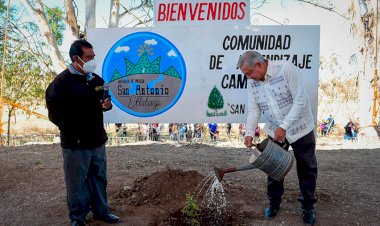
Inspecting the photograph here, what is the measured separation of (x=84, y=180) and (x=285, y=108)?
203cm

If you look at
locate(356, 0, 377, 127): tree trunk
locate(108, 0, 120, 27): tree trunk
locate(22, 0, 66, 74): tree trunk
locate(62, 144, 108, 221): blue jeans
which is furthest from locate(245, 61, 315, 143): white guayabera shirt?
locate(108, 0, 120, 27): tree trunk

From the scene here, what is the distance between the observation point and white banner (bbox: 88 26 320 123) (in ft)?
16.3

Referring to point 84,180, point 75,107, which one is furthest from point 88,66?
point 84,180

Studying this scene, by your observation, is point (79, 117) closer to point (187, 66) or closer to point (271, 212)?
point (187, 66)

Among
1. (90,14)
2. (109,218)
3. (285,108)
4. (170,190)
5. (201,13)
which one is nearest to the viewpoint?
(285,108)

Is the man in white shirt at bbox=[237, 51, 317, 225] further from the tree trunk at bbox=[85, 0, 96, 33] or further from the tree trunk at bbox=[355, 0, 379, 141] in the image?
the tree trunk at bbox=[355, 0, 379, 141]

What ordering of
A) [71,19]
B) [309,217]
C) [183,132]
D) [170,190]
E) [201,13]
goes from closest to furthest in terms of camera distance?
[309,217]
[170,190]
[201,13]
[71,19]
[183,132]

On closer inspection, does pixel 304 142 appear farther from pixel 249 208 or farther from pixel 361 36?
pixel 361 36

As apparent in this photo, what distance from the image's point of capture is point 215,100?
5129 millimetres

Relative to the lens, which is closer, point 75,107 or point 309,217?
point 75,107

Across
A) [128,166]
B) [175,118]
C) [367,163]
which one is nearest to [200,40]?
[175,118]

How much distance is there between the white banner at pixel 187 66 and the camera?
4.95m

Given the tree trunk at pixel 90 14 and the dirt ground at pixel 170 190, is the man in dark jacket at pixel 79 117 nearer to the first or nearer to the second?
the dirt ground at pixel 170 190

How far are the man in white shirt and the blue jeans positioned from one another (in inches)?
58.9
